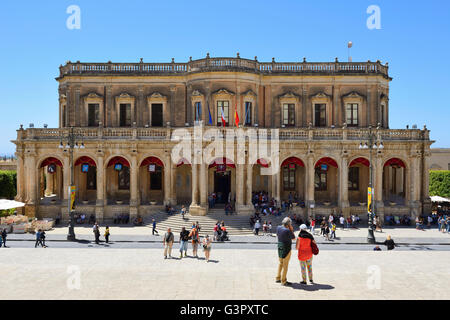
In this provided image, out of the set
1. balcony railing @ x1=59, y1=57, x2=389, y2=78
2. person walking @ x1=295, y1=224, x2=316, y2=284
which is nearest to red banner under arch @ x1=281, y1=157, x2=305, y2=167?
balcony railing @ x1=59, y1=57, x2=389, y2=78

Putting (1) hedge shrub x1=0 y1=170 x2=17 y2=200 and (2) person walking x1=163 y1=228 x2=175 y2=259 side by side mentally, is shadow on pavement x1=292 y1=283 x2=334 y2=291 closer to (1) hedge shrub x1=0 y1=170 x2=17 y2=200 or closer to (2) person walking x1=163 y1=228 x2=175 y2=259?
(2) person walking x1=163 y1=228 x2=175 y2=259

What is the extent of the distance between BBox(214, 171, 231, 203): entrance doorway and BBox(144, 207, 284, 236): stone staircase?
4.52 meters

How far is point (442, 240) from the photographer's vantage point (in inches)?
1115

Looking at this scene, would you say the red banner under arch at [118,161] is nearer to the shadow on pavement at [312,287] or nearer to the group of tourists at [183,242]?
the group of tourists at [183,242]

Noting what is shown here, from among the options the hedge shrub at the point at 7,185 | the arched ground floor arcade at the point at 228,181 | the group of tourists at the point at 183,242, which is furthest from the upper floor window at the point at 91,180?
the group of tourists at the point at 183,242

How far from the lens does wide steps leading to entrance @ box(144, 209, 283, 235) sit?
31331 mm

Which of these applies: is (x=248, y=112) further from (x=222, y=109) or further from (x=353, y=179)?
(x=353, y=179)

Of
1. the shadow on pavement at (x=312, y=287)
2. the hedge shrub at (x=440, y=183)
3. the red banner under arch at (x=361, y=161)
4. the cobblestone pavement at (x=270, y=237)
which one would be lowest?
the cobblestone pavement at (x=270, y=237)

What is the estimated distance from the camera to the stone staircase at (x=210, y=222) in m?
31.3

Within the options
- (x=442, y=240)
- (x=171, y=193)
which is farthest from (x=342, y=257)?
(x=171, y=193)

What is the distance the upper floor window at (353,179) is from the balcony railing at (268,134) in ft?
15.1

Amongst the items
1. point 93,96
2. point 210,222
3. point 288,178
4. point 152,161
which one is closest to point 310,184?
point 288,178

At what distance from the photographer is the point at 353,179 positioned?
39.5 meters
